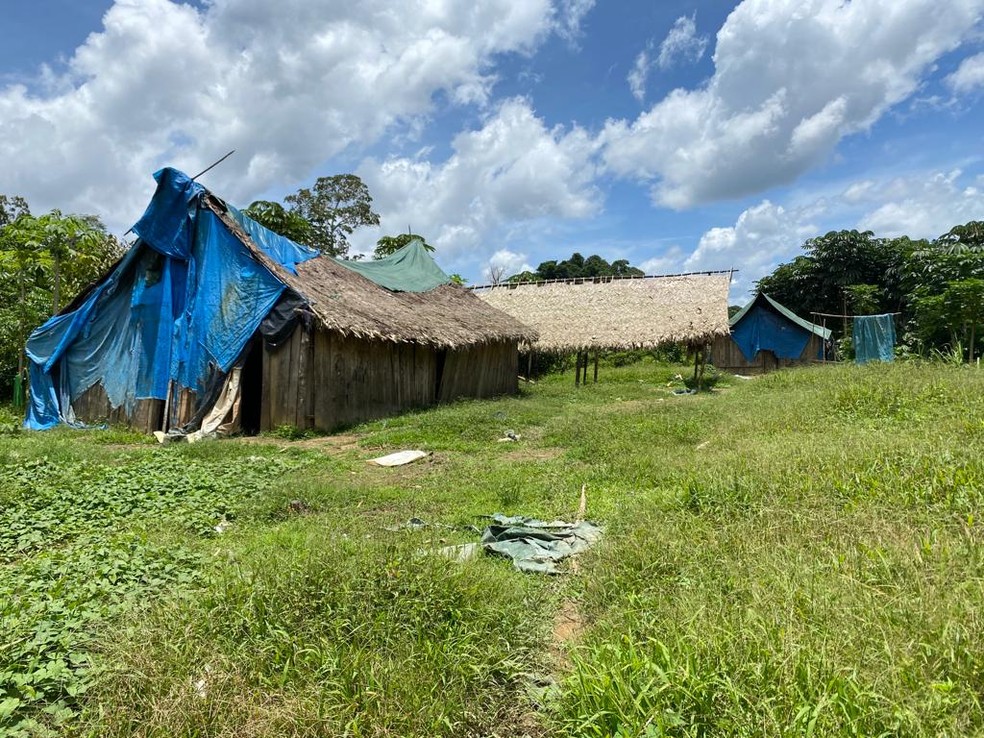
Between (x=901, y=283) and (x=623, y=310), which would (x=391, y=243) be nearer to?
(x=623, y=310)

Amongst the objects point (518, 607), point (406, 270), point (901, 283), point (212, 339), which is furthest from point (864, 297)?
point (518, 607)

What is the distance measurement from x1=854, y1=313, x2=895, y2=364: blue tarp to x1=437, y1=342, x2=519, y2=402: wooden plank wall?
1106cm

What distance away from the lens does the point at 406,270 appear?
16.5m

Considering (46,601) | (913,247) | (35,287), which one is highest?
(913,247)

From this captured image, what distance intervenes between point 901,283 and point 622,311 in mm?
13125

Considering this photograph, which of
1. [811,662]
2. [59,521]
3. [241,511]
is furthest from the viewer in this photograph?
[241,511]

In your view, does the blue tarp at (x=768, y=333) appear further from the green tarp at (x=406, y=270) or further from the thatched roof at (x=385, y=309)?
the green tarp at (x=406, y=270)

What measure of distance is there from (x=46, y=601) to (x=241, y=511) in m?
2.20

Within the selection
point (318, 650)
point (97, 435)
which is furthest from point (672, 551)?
point (97, 435)

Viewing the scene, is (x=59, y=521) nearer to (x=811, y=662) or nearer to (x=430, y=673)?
(x=430, y=673)

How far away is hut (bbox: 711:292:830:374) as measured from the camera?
2519 centimetres

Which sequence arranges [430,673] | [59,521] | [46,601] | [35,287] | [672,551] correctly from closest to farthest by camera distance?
[430,673] → [46,601] → [672,551] → [59,521] → [35,287]

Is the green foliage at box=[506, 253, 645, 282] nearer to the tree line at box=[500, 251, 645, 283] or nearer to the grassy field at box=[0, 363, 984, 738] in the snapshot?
the tree line at box=[500, 251, 645, 283]

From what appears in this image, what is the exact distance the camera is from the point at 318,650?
99.3 inches
